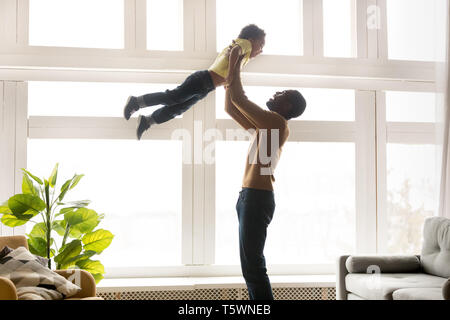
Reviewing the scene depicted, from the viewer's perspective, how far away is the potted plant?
9.85ft

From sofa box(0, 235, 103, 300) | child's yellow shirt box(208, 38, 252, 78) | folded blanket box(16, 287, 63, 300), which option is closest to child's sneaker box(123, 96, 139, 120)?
child's yellow shirt box(208, 38, 252, 78)

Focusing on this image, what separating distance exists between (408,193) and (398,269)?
89 centimetres

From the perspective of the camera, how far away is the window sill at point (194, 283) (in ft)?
10.8

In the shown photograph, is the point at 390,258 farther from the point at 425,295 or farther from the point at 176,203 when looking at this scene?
the point at 176,203

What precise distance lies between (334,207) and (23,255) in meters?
2.37

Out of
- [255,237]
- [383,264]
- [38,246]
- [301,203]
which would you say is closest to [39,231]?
[38,246]

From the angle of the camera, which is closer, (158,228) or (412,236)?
(158,228)

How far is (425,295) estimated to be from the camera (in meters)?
2.56

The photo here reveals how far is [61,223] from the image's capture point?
3.08m

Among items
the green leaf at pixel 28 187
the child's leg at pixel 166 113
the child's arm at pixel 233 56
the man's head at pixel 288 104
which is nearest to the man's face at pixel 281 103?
the man's head at pixel 288 104

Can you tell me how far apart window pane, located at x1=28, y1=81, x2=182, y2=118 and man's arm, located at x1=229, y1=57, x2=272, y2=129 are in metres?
1.23

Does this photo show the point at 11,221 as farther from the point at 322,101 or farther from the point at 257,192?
the point at 322,101

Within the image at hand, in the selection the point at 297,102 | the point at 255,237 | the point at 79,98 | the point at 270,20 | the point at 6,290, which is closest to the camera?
the point at 6,290
